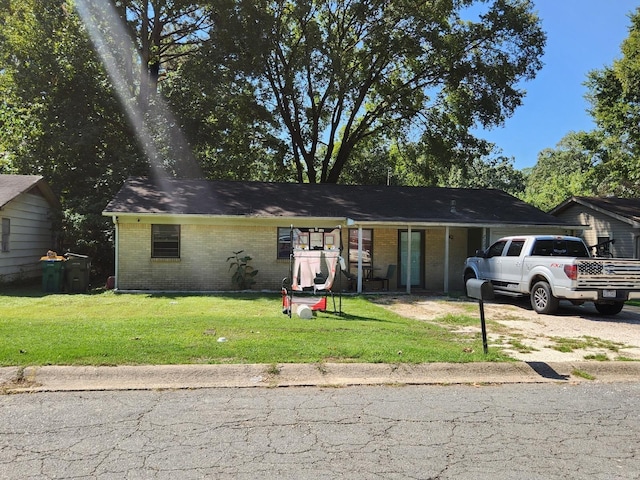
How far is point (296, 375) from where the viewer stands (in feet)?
19.8

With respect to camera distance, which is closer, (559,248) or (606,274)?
(606,274)

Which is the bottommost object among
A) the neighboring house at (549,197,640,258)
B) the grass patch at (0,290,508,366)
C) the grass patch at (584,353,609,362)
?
the grass patch at (584,353,609,362)

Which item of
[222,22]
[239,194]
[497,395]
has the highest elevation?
[222,22]

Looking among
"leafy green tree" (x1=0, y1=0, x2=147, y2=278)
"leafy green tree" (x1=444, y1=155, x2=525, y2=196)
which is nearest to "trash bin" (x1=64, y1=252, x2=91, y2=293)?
"leafy green tree" (x1=0, y1=0, x2=147, y2=278)

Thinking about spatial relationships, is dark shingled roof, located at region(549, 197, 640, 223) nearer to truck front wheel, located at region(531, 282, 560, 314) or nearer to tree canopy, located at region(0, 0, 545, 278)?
tree canopy, located at region(0, 0, 545, 278)

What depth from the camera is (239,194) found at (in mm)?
18781

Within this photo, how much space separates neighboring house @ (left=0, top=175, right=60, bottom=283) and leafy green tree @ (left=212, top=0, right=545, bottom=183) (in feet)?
33.4

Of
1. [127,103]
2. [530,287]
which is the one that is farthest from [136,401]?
[127,103]

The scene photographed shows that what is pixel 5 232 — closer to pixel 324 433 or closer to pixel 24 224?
pixel 24 224

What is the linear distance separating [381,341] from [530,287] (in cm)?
607

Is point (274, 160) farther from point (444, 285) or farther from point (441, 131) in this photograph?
point (444, 285)

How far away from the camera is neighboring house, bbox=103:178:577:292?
16.1m

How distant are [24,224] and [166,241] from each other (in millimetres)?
6308

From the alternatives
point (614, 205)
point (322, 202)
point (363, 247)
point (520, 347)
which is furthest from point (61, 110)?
point (614, 205)
